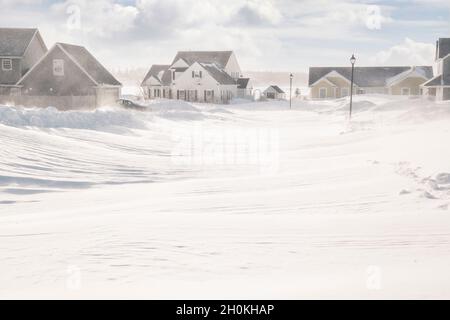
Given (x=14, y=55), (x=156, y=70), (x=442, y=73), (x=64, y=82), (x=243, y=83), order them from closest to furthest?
1. (x=64, y=82)
2. (x=14, y=55)
3. (x=442, y=73)
4. (x=243, y=83)
5. (x=156, y=70)

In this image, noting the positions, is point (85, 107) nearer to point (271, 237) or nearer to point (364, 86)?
point (271, 237)

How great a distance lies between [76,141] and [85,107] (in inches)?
728

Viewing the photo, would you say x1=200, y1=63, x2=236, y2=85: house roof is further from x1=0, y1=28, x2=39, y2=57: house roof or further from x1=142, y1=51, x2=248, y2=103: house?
x1=0, y1=28, x2=39, y2=57: house roof

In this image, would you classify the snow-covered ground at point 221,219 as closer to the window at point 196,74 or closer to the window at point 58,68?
the window at point 58,68

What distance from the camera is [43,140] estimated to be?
15352 mm

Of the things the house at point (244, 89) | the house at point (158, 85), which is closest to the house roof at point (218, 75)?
the house at point (244, 89)

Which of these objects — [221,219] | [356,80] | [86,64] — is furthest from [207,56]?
[221,219]

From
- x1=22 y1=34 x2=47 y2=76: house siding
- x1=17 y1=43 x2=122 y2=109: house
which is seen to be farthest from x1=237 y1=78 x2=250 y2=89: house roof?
x1=17 y1=43 x2=122 y2=109: house

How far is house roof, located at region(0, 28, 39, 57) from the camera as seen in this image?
38.6m

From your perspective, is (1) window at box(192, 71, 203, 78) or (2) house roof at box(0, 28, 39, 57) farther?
(1) window at box(192, 71, 203, 78)

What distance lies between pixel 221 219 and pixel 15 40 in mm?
36307

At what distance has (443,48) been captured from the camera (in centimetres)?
4900

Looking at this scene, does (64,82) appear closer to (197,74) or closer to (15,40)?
(15,40)
